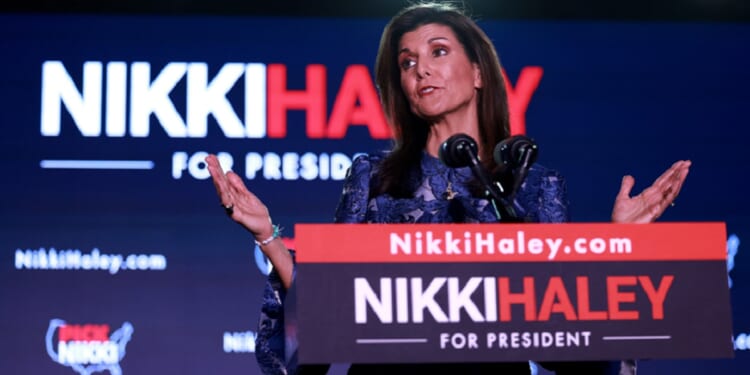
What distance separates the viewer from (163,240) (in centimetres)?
436

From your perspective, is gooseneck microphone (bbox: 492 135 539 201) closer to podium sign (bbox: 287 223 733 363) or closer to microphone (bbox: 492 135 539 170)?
microphone (bbox: 492 135 539 170)

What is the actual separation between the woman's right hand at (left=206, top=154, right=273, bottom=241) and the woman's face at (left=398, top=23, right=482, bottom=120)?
427mm

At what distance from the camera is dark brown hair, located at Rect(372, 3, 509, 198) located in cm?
228

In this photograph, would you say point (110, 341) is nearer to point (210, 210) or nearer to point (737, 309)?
point (210, 210)

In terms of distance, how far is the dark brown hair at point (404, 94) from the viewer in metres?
2.28

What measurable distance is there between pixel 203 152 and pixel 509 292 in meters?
3.01

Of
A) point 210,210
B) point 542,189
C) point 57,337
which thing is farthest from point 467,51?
point 57,337

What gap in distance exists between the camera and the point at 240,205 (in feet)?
6.55

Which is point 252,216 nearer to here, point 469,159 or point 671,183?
point 469,159

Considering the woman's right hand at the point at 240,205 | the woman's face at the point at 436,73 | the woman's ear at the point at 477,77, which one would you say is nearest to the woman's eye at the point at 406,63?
the woman's face at the point at 436,73

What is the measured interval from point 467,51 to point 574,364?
903mm

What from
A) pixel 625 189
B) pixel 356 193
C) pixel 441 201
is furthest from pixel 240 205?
pixel 625 189

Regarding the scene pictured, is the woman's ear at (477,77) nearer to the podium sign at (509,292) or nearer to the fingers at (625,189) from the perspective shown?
the fingers at (625,189)

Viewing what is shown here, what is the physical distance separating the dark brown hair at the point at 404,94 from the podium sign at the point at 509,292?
2.45 feet
